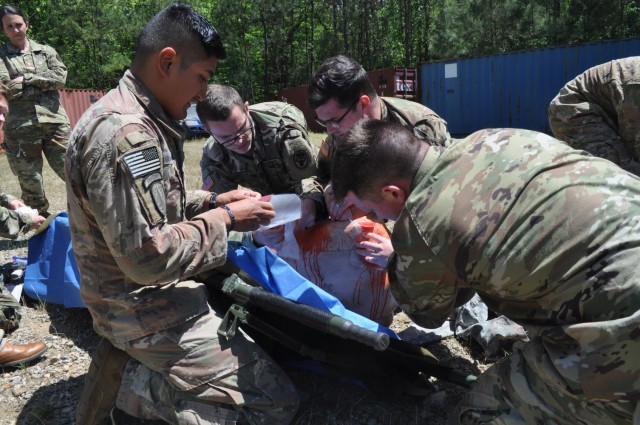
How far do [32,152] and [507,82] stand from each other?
1353 centimetres

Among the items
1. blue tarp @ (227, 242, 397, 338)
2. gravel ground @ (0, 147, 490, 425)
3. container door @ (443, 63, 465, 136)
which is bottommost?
container door @ (443, 63, 465, 136)

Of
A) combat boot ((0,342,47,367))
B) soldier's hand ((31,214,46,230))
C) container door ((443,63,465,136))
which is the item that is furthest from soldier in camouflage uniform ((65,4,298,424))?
container door ((443,63,465,136))

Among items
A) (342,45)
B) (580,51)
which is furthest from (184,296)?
(342,45)

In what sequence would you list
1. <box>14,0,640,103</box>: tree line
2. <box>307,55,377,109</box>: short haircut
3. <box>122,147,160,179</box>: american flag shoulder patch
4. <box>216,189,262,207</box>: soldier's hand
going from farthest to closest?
<box>14,0,640,103</box>: tree line, <box>307,55,377,109</box>: short haircut, <box>216,189,262,207</box>: soldier's hand, <box>122,147,160,179</box>: american flag shoulder patch

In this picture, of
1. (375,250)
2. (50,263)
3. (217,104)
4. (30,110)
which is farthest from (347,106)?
(30,110)

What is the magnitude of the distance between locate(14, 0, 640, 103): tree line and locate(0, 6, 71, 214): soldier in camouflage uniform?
22.2m

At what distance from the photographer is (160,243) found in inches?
76.5

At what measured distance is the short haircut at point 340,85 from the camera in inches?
127

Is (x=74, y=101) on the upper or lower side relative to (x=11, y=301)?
lower

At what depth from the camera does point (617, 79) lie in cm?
399

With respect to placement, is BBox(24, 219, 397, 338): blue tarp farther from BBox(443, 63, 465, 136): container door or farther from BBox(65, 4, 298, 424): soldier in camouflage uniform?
BBox(443, 63, 465, 136): container door

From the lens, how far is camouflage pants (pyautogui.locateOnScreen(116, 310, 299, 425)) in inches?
86.5

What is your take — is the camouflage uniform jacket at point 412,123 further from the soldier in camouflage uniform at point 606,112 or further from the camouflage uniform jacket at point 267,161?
the soldier in camouflage uniform at point 606,112

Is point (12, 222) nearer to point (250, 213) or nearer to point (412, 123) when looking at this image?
point (250, 213)
